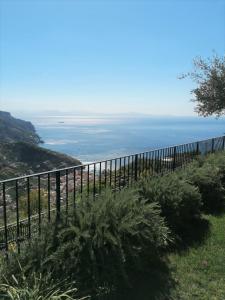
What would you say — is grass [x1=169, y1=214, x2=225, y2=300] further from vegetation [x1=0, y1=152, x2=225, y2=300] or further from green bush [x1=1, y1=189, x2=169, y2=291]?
green bush [x1=1, y1=189, x2=169, y2=291]

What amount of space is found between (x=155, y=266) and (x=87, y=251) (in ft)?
4.63

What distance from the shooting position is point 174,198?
616cm

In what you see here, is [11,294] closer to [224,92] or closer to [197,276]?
[197,276]

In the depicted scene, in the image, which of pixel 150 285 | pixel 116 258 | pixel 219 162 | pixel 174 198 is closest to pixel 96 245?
A: pixel 116 258

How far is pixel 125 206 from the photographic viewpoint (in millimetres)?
4641

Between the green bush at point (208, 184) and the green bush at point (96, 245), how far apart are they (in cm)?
289

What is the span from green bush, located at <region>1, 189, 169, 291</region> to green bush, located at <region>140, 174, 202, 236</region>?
131 centimetres

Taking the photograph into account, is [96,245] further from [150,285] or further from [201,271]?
[201,271]

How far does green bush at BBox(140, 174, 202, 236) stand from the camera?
611cm

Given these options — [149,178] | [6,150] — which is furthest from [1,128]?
[149,178]

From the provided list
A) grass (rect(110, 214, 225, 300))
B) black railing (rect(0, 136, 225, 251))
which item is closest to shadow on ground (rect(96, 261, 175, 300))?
grass (rect(110, 214, 225, 300))

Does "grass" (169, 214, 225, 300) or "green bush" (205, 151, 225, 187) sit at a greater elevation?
"green bush" (205, 151, 225, 187)

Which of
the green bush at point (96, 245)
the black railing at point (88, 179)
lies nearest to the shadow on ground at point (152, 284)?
the green bush at point (96, 245)

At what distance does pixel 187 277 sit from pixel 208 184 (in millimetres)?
3130
